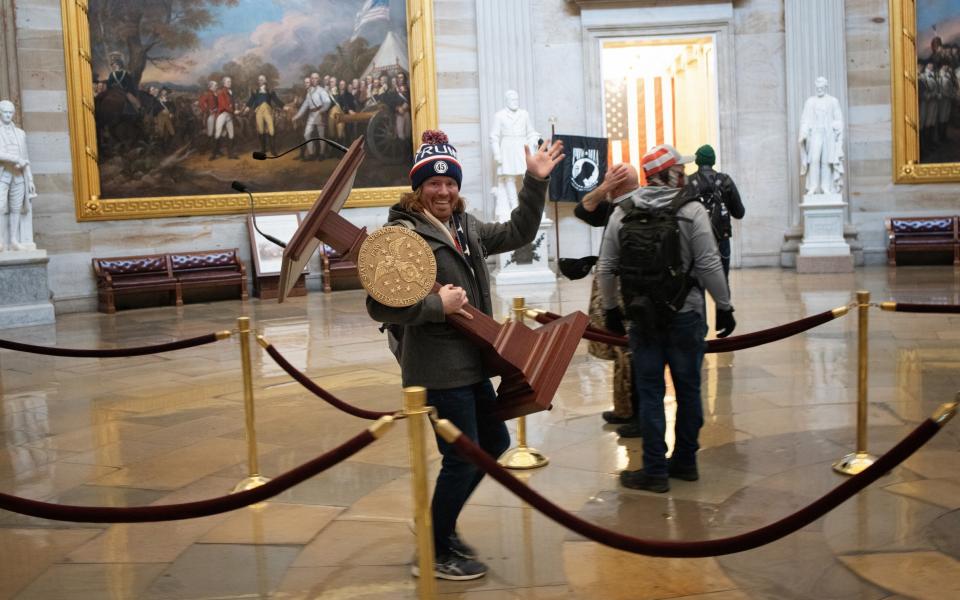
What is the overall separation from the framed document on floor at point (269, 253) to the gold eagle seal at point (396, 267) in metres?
12.2

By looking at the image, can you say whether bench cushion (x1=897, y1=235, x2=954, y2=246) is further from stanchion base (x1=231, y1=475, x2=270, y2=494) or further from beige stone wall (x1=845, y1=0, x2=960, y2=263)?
stanchion base (x1=231, y1=475, x2=270, y2=494)

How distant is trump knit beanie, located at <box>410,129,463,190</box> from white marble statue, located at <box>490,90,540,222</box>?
1177cm

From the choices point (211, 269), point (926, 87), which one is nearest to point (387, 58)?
point (211, 269)

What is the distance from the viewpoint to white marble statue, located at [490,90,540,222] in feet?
50.7

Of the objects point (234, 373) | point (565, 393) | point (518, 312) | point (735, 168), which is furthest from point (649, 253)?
point (735, 168)

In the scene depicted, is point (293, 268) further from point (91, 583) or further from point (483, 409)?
point (91, 583)

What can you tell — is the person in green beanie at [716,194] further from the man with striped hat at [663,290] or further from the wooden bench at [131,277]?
the wooden bench at [131,277]

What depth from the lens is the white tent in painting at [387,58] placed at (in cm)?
1669

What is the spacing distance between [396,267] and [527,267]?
1196cm

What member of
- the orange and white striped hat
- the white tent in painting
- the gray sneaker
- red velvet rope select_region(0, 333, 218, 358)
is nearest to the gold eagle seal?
the gray sneaker

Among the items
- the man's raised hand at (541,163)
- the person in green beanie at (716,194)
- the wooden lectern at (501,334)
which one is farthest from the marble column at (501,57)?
the wooden lectern at (501,334)

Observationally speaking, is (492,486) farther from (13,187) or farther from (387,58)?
(387,58)

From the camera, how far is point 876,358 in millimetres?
7977

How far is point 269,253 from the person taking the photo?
1598cm
